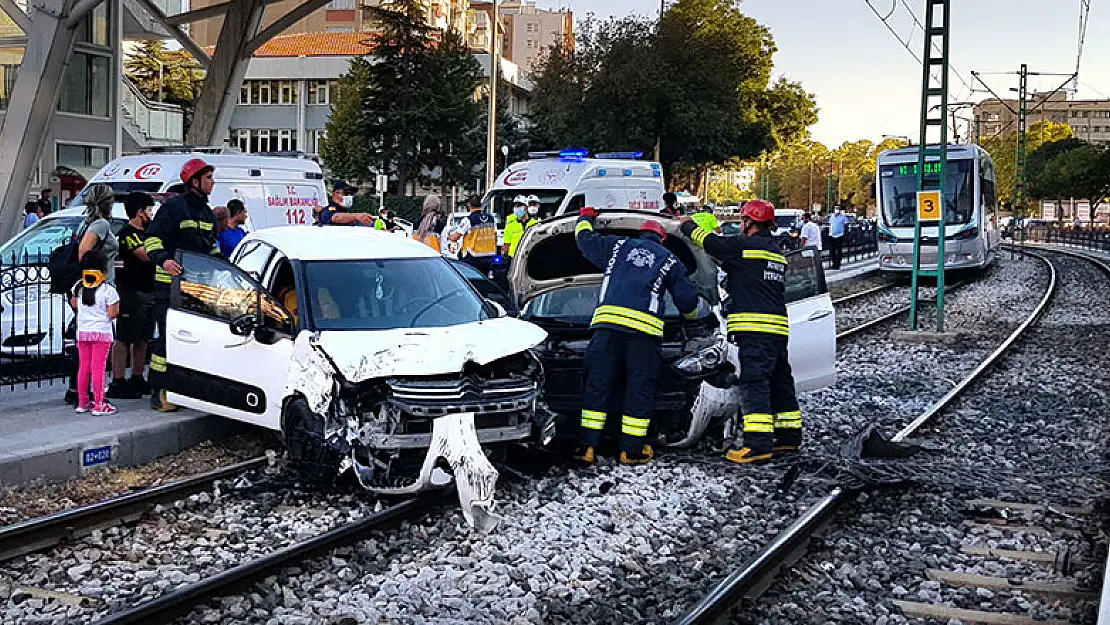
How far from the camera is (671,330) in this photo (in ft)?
34.5

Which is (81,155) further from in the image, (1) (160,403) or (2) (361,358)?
(2) (361,358)

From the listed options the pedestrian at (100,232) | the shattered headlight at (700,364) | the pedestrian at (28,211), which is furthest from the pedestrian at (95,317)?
the pedestrian at (28,211)

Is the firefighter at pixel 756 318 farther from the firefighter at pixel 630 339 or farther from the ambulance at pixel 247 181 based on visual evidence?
the ambulance at pixel 247 181

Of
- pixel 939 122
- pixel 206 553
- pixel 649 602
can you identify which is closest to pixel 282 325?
pixel 206 553

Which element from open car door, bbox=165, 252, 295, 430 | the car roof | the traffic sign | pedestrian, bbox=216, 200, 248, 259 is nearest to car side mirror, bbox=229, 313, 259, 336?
open car door, bbox=165, 252, 295, 430

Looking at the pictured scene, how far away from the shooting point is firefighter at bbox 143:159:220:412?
10477 millimetres

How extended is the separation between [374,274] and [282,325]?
881 mm

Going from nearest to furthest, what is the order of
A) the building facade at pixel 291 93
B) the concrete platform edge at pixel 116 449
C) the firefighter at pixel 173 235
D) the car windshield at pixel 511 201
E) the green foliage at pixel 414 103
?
the concrete platform edge at pixel 116 449, the firefighter at pixel 173 235, the car windshield at pixel 511 201, the green foliage at pixel 414 103, the building facade at pixel 291 93

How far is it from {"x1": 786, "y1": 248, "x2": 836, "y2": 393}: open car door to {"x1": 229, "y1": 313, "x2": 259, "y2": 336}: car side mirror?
14.2ft

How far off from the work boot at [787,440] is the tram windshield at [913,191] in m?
21.5

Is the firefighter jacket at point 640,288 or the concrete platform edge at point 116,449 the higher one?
the firefighter jacket at point 640,288

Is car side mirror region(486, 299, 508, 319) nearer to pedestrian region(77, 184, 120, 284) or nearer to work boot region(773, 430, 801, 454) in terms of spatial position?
work boot region(773, 430, 801, 454)

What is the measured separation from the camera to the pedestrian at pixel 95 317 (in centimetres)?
1008

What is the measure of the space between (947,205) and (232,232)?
22249 mm
